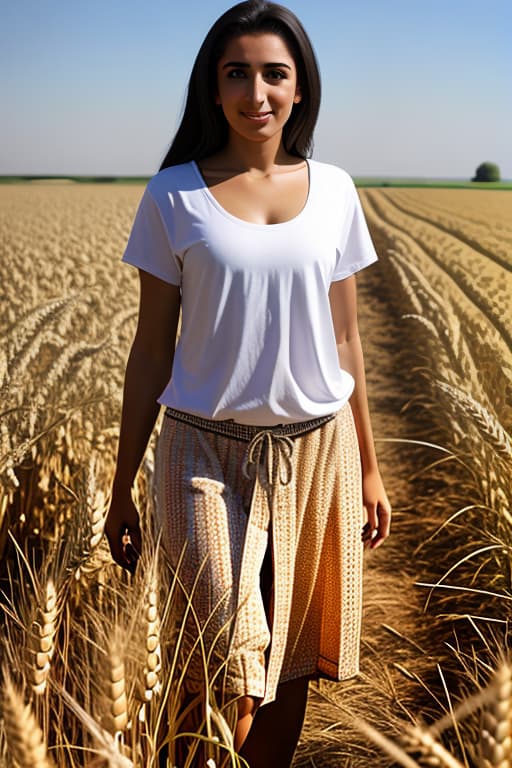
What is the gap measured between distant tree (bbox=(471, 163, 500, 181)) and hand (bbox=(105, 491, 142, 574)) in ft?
235

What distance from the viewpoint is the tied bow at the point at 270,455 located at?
2006mm

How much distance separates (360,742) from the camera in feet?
9.10

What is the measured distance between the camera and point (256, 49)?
2.00m

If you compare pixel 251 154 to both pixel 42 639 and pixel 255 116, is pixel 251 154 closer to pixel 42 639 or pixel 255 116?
pixel 255 116

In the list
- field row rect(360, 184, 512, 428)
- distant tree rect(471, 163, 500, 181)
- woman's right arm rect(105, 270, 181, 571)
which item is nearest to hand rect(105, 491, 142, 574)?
woman's right arm rect(105, 270, 181, 571)

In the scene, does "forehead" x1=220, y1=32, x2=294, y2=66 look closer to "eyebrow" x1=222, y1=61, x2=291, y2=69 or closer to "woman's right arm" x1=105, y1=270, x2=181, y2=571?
"eyebrow" x1=222, y1=61, x2=291, y2=69

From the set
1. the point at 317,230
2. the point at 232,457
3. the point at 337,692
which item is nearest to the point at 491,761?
the point at 232,457

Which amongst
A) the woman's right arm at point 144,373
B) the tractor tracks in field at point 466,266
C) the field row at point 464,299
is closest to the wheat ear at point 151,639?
the woman's right arm at point 144,373

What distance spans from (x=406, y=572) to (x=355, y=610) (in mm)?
2065

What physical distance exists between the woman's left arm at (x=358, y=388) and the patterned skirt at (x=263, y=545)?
0.10 m

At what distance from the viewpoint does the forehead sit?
6.55 ft

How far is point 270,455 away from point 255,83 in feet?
2.42

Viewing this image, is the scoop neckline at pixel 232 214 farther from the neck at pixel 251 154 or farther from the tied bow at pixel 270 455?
the tied bow at pixel 270 455

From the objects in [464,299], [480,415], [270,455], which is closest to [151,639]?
[270,455]
